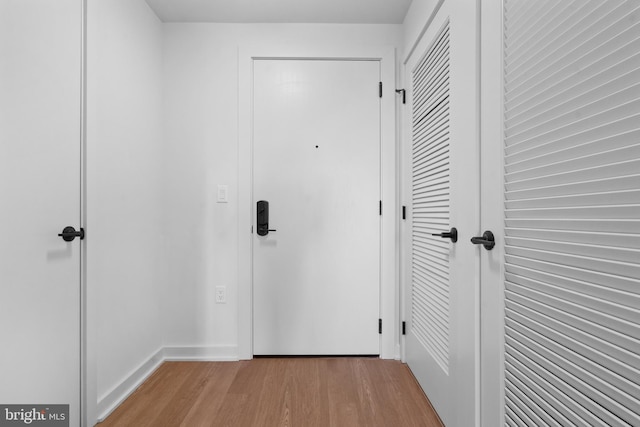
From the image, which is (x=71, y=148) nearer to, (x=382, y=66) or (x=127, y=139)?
(x=127, y=139)

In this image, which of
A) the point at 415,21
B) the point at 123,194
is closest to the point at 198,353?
the point at 123,194

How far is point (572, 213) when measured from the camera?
32.4 inches

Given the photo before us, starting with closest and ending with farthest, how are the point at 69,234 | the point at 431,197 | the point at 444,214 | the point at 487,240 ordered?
the point at 487,240
the point at 69,234
the point at 444,214
the point at 431,197

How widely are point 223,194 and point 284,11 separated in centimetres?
129

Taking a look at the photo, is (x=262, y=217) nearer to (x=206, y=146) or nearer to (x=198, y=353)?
(x=206, y=146)

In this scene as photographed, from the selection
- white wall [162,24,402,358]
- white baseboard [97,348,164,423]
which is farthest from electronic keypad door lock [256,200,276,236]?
white baseboard [97,348,164,423]

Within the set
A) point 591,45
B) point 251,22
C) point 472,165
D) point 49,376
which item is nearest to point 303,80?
point 251,22

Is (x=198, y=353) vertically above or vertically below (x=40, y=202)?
below

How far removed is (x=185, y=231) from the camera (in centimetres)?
238

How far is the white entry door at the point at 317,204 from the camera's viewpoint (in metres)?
2.38

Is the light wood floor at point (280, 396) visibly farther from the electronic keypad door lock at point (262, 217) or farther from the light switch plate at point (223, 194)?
the light switch plate at point (223, 194)

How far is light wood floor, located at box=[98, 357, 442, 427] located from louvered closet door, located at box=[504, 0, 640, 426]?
82 cm

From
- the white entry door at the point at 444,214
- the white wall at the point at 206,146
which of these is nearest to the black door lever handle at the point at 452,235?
the white entry door at the point at 444,214

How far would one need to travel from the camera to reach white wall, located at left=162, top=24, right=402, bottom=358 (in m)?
2.38
